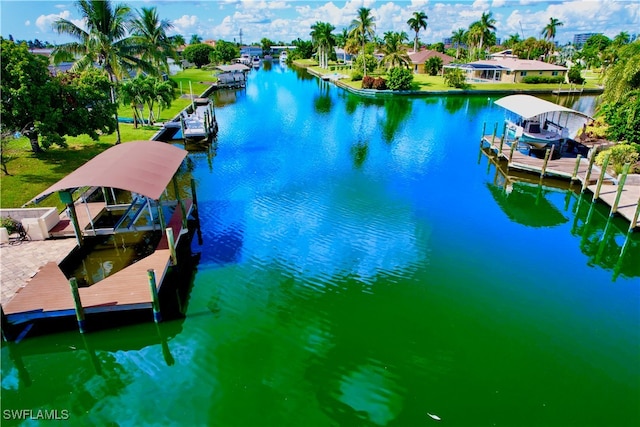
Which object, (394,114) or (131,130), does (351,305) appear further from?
(394,114)

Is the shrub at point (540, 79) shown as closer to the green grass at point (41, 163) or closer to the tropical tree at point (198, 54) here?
the green grass at point (41, 163)

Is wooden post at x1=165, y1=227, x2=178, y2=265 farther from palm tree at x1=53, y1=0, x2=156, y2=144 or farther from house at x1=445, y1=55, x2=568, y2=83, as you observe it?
house at x1=445, y1=55, x2=568, y2=83

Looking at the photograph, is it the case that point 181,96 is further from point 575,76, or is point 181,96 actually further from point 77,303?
point 575,76

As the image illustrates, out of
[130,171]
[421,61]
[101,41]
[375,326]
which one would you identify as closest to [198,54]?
[421,61]

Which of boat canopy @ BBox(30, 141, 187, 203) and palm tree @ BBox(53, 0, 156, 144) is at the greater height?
palm tree @ BBox(53, 0, 156, 144)

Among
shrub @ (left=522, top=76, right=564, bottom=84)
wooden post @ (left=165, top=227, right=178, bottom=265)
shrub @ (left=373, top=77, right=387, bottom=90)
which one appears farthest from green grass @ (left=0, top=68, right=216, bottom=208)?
shrub @ (left=522, top=76, right=564, bottom=84)

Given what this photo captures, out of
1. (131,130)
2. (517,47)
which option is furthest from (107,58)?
(517,47)
